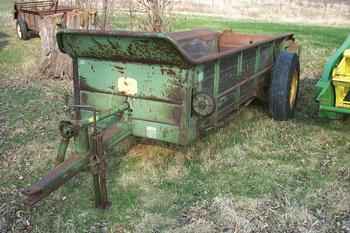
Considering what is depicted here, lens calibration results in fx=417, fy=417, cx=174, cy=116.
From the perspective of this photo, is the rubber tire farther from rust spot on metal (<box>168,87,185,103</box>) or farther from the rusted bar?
the rusted bar

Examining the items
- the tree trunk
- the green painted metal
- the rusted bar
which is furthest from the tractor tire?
the rusted bar

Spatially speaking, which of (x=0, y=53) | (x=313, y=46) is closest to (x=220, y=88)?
(x=313, y=46)

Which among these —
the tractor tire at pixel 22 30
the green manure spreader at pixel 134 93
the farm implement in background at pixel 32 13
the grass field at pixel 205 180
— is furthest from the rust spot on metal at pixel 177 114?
the tractor tire at pixel 22 30

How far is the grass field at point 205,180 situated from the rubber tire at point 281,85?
0.18 metres

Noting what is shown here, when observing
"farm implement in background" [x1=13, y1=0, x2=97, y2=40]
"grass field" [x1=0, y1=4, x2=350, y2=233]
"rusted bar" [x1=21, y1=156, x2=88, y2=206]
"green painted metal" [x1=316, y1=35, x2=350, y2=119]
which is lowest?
"grass field" [x1=0, y1=4, x2=350, y2=233]

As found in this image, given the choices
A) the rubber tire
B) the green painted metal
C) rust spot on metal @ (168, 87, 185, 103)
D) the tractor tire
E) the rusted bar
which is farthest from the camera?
the tractor tire

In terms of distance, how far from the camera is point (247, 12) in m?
17.9

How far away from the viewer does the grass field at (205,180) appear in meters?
3.42

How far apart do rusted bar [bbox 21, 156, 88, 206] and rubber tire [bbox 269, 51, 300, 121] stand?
3057 mm

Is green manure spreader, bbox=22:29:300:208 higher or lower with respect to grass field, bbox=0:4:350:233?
higher

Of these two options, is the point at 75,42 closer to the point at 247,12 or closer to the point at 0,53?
the point at 0,53

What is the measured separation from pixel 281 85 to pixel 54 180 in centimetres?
341

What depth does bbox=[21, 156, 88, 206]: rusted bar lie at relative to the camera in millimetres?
2812

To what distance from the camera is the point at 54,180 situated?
9.59ft
